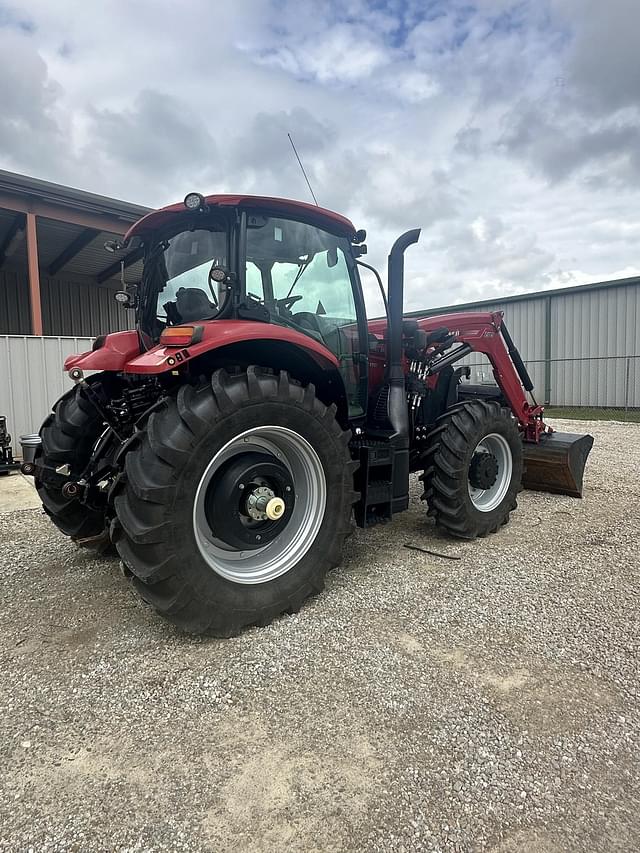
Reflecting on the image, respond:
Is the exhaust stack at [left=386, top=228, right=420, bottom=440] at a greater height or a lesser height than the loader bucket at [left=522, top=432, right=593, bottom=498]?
greater

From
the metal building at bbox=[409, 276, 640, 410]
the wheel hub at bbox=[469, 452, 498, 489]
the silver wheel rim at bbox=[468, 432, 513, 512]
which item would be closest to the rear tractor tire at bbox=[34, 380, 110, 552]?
the wheel hub at bbox=[469, 452, 498, 489]

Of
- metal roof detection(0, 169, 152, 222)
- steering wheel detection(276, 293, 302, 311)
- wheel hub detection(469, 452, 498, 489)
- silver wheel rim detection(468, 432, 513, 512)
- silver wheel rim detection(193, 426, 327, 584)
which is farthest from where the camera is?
metal roof detection(0, 169, 152, 222)

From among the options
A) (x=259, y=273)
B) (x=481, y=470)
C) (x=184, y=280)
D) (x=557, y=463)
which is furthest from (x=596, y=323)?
(x=184, y=280)

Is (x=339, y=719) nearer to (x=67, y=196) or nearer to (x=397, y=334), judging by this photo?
(x=397, y=334)

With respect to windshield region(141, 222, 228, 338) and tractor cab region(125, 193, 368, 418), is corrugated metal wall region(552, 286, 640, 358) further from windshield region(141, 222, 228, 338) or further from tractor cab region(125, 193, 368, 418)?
windshield region(141, 222, 228, 338)

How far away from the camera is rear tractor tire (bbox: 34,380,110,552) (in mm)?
3494

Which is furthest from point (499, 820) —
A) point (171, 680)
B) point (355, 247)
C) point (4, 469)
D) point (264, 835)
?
point (4, 469)

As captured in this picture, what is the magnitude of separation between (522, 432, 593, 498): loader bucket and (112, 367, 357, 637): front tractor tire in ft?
10.7

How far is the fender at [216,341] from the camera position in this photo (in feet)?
8.23

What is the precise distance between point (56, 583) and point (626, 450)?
8.37 meters

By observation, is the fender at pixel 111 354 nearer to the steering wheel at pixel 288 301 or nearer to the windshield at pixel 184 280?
the windshield at pixel 184 280

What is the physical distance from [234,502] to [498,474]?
8.42 feet

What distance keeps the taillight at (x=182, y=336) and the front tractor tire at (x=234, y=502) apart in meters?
0.21

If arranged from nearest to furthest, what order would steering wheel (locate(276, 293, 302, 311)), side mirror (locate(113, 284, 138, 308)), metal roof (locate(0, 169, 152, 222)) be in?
steering wheel (locate(276, 293, 302, 311))
side mirror (locate(113, 284, 138, 308))
metal roof (locate(0, 169, 152, 222))
